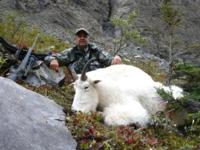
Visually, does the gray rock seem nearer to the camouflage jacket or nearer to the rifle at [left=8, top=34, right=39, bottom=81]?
the rifle at [left=8, top=34, right=39, bottom=81]

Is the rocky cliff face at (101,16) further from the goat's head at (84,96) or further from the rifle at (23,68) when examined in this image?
the goat's head at (84,96)

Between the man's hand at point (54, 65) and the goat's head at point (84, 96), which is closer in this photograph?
the goat's head at point (84, 96)

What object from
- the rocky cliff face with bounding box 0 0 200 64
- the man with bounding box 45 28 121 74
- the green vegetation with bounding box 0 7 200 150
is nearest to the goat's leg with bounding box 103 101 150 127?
the green vegetation with bounding box 0 7 200 150

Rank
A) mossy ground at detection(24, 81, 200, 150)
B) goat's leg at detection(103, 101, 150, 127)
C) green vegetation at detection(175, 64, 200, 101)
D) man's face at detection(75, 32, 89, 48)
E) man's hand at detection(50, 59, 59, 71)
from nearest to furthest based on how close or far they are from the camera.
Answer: mossy ground at detection(24, 81, 200, 150), goat's leg at detection(103, 101, 150, 127), green vegetation at detection(175, 64, 200, 101), man's hand at detection(50, 59, 59, 71), man's face at detection(75, 32, 89, 48)

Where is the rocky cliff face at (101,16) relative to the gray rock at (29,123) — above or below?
below

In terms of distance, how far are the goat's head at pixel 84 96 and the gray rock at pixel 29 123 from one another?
1.96 ft

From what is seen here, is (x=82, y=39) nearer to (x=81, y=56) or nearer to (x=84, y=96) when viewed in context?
(x=81, y=56)

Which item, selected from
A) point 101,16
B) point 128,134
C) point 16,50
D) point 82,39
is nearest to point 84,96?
point 128,134

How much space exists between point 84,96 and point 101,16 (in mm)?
28097

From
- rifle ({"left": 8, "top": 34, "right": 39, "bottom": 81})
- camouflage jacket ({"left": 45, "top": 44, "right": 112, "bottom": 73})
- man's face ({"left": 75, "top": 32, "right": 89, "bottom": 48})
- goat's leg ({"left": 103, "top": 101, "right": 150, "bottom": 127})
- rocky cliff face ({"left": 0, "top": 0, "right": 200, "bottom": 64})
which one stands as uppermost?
man's face ({"left": 75, "top": 32, "right": 89, "bottom": 48})

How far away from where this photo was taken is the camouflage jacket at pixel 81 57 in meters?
11.5

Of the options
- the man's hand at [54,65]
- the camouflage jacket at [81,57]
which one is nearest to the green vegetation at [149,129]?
the man's hand at [54,65]

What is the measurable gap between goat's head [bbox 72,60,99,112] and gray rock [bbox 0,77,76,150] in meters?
0.60

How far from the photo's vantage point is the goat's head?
27.5ft
